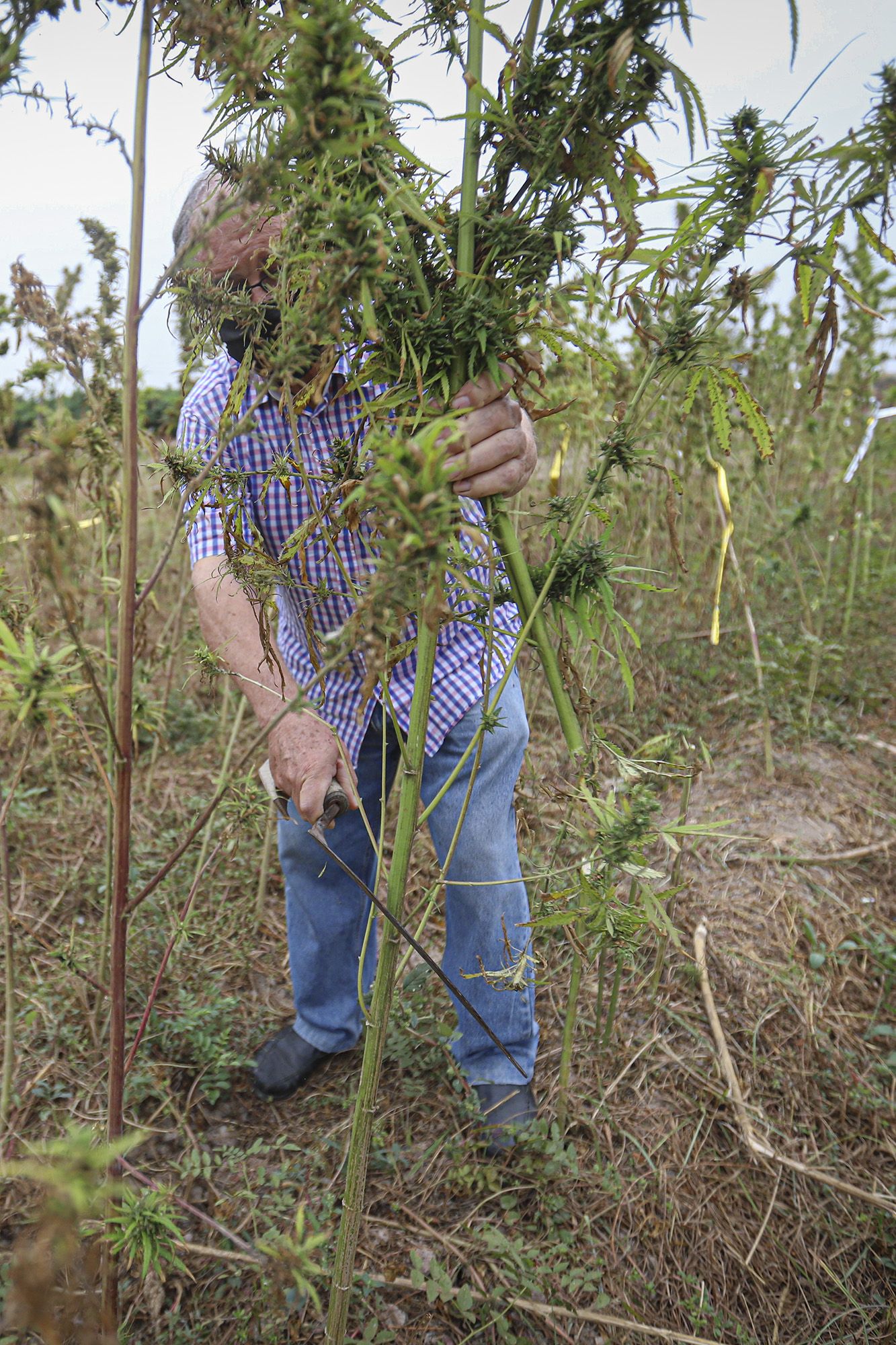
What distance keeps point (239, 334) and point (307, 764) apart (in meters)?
0.73

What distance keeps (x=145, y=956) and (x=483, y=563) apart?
1.73m

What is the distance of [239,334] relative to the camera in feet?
4.55

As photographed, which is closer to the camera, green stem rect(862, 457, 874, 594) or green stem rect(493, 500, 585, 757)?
green stem rect(493, 500, 585, 757)

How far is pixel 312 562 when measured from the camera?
184 cm

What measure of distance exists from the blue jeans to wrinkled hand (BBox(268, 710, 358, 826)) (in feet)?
0.89

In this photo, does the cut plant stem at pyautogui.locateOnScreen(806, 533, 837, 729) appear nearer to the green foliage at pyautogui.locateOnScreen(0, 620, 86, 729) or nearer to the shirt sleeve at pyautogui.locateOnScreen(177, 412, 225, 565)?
the shirt sleeve at pyautogui.locateOnScreen(177, 412, 225, 565)

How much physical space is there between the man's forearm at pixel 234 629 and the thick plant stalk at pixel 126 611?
738 millimetres

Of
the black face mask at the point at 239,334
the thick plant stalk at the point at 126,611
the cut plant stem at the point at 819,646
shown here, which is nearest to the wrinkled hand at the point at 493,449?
the black face mask at the point at 239,334

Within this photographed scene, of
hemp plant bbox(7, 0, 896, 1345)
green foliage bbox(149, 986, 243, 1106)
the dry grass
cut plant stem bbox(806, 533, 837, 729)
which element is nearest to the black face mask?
hemp plant bbox(7, 0, 896, 1345)

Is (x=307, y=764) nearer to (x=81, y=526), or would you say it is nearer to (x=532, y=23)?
(x=81, y=526)

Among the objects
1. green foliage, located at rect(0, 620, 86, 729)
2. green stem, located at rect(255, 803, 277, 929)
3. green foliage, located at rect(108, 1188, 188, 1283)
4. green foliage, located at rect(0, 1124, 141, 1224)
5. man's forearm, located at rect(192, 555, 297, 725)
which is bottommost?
green stem, located at rect(255, 803, 277, 929)

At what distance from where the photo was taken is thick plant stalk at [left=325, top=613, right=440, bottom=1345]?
106 cm

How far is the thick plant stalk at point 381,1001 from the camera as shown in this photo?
3.48ft

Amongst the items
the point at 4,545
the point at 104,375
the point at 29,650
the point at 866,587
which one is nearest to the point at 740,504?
the point at 866,587
